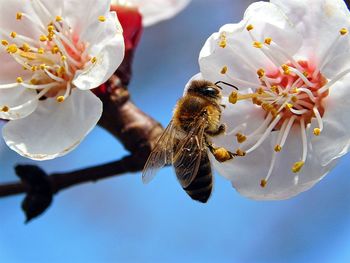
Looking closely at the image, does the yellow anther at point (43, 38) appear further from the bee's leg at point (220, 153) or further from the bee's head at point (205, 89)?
the bee's leg at point (220, 153)

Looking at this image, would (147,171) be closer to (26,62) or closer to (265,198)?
(265,198)

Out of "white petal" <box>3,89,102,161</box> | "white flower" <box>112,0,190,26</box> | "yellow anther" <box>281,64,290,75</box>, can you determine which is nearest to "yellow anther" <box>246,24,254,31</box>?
"yellow anther" <box>281,64,290,75</box>

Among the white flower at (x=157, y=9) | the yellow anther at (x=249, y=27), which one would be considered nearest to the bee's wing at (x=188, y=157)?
the yellow anther at (x=249, y=27)

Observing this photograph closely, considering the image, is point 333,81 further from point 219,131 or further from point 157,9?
point 157,9

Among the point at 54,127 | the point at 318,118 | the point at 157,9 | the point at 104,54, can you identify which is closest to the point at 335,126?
the point at 318,118

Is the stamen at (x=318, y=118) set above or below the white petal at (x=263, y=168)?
above

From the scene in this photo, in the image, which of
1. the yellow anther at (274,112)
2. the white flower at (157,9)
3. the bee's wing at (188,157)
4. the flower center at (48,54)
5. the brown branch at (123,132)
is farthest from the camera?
the white flower at (157,9)

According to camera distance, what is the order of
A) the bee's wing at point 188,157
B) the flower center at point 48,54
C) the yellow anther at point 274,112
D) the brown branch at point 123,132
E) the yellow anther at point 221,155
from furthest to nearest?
the brown branch at point 123,132 → the flower center at point 48,54 → the yellow anther at point 274,112 → the yellow anther at point 221,155 → the bee's wing at point 188,157
